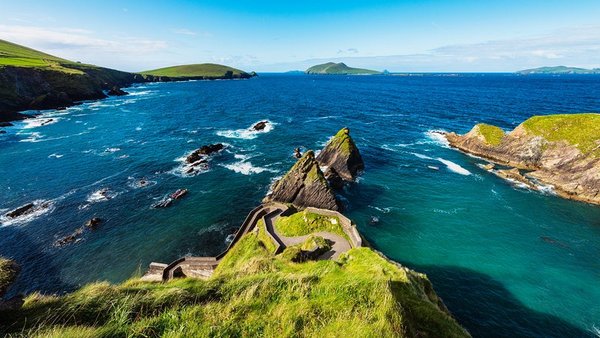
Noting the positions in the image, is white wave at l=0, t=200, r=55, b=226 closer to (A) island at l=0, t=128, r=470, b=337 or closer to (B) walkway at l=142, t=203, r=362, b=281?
(B) walkway at l=142, t=203, r=362, b=281

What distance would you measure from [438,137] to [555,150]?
28324 mm

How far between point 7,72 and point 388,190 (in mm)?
150917

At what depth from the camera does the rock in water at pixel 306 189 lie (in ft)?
146

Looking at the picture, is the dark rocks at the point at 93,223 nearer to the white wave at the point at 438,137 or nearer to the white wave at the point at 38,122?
the white wave at the point at 438,137

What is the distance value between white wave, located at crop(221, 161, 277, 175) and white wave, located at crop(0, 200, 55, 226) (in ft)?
96.8

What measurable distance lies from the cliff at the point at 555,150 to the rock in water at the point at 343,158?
2949 cm

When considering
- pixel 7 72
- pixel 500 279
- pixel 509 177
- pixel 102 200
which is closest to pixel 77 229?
pixel 102 200

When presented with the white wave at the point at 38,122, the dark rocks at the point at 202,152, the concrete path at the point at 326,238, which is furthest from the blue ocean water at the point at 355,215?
the white wave at the point at 38,122

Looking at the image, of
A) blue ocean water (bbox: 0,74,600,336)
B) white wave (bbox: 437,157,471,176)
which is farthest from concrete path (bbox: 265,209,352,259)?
white wave (bbox: 437,157,471,176)

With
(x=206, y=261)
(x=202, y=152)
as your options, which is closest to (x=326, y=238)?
(x=206, y=261)

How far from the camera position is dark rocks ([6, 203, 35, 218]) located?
140 feet

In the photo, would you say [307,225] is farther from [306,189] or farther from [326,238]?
[306,189]

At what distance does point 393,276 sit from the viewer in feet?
52.4

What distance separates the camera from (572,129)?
2258 inches
